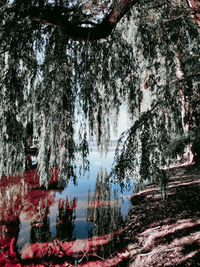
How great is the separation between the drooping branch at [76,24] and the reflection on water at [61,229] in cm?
117

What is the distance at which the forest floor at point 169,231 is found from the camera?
6.47 feet

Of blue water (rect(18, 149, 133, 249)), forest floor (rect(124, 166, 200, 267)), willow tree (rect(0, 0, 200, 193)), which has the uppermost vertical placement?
willow tree (rect(0, 0, 200, 193))

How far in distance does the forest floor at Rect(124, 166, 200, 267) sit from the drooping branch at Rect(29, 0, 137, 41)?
2327 millimetres

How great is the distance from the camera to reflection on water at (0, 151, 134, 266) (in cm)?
285

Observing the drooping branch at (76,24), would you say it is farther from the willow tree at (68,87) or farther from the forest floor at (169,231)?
the forest floor at (169,231)

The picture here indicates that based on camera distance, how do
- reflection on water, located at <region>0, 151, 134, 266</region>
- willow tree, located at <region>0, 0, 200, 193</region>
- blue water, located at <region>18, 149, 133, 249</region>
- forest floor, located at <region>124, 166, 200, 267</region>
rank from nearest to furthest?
1. willow tree, located at <region>0, 0, 200, 193</region>
2. forest floor, located at <region>124, 166, 200, 267</region>
3. reflection on water, located at <region>0, 151, 134, 266</region>
4. blue water, located at <region>18, 149, 133, 249</region>

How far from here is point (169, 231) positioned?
2.47 m

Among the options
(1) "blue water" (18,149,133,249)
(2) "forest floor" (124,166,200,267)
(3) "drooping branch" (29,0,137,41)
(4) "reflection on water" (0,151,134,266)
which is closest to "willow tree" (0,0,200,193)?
(3) "drooping branch" (29,0,137,41)

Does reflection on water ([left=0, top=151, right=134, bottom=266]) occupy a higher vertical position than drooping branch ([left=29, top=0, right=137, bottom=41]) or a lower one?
lower

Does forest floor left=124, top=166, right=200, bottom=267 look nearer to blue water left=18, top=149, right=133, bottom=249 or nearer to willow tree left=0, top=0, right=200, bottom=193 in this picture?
blue water left=18, top=149, right=133, bottom=249

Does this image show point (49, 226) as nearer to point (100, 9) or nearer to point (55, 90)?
point (55, 90)

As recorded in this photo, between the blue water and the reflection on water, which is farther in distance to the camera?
the blue water

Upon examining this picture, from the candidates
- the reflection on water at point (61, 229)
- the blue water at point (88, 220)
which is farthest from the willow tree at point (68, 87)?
the blue water at point (88, 220)

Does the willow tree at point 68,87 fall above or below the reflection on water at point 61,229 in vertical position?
above
